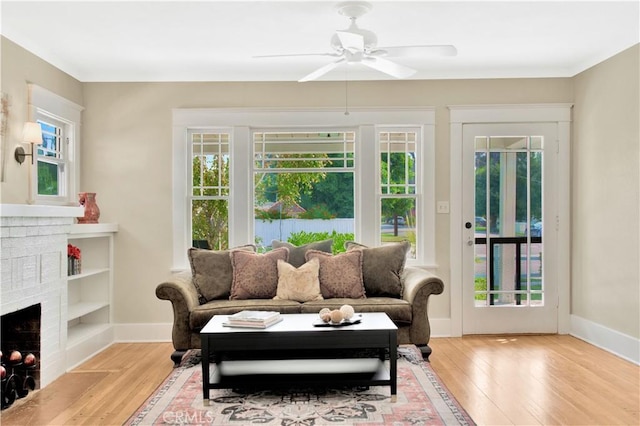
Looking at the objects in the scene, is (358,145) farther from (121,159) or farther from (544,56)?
(121,159)

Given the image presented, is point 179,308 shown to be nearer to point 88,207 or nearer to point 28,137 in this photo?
point 88,207

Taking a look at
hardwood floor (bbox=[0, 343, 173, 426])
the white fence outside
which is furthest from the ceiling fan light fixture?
hardwood floor (bbox=[0, 343, 173, 426])

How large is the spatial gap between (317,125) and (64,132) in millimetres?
2339

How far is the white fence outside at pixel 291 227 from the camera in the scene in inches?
214

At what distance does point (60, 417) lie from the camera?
10.6 ft

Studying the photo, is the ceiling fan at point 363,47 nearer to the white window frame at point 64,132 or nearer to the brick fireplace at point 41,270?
the brick fireplace at point 41,270

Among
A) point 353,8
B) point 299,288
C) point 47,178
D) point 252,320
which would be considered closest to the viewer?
point 252,320

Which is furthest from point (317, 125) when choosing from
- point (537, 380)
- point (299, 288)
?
point (537, 380)

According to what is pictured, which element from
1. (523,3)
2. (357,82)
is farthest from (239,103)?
(523,3)

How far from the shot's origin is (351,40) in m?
3.39

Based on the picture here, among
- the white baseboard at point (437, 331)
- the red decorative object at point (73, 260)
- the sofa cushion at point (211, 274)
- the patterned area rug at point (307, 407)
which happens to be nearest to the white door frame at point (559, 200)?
the white baseboard at point (437, 331)

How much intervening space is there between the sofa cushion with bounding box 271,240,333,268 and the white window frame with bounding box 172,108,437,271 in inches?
19.1

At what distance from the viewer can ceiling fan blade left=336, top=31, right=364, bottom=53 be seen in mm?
3321

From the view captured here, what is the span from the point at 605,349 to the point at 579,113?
7.12 ft
